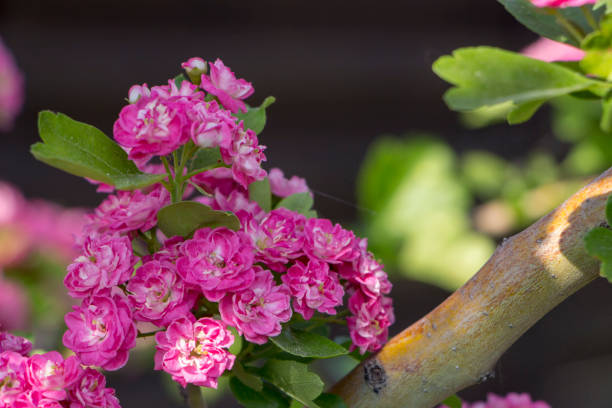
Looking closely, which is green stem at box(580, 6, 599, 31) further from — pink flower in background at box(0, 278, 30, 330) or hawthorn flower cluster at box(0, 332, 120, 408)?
pink flower in background at box(0, 278, 30, 330)

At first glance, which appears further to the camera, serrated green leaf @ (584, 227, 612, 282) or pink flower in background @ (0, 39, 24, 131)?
pink flower in background @ (0, 39, 24, 131)

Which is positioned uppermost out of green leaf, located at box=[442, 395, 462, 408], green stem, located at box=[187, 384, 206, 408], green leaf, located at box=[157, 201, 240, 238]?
green leaf, located at box=[157, 201, 240, 238]

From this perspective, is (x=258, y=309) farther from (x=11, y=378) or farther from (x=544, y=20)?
(x=544, y=20)

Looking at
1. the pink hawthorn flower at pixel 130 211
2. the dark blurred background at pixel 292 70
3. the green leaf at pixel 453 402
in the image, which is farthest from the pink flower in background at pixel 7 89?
the green leaf at pixel 453 402

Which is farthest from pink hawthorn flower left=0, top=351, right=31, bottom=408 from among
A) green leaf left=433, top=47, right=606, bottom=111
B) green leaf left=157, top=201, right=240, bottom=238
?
green leaf left=433, top=47, right=606, bottom=111

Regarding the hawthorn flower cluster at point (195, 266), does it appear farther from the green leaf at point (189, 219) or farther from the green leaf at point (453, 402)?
the green leaf at point (453, 402)

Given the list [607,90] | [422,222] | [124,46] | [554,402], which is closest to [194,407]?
[607,90]

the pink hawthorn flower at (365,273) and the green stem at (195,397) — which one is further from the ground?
the pink hawthorn flower at (365,273)

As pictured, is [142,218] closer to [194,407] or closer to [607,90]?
[194,407]
